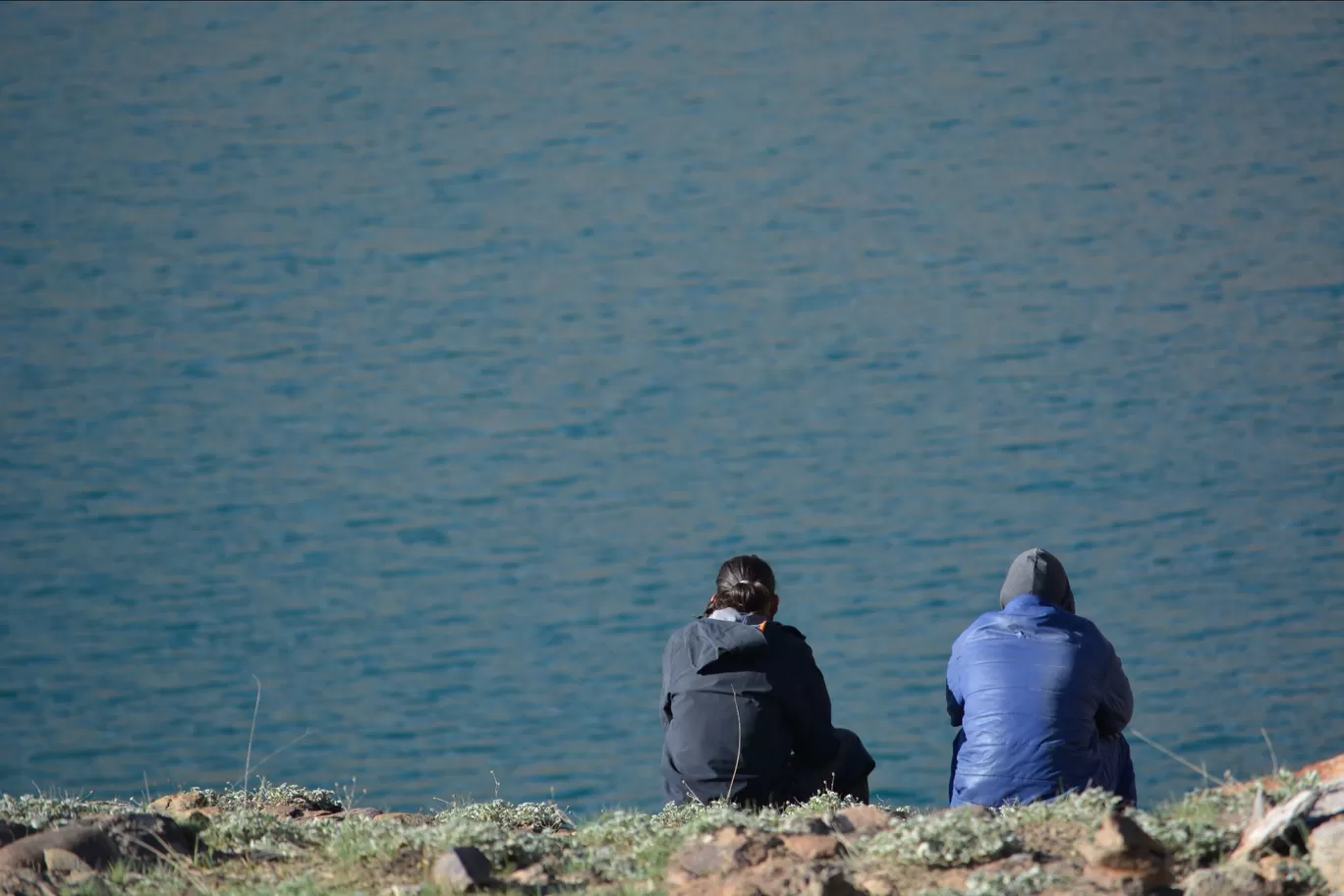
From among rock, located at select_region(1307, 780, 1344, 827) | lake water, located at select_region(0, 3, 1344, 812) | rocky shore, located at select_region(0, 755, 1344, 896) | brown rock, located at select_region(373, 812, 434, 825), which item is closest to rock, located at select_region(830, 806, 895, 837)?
rocky shore, located at select_region(0, 755, 1344, 896)

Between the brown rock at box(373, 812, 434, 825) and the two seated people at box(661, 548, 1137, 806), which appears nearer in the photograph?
the two seated people at box(661, 548, 1137, 806)

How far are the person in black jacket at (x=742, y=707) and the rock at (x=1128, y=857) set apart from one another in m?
1.11

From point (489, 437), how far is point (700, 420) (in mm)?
1629

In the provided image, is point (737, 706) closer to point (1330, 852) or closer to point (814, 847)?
point (814, 847)

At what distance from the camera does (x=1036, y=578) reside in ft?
11.0

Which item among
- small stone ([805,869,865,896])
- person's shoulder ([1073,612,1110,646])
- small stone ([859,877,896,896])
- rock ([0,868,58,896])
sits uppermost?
person's shoulder ([1073,612,1110,646])

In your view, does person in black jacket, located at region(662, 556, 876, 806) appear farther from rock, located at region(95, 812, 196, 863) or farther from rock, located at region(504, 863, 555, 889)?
rock, located at region(95, 812, 196, 863)

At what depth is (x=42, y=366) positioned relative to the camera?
9.70 meters

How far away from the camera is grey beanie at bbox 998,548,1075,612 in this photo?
336 cm

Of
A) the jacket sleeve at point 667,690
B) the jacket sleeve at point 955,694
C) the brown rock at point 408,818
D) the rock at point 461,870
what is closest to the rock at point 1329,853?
the jacket sleeve at point 955,694

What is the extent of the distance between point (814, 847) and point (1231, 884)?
0.75 meters

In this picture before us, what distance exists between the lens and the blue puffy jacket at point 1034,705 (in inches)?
120

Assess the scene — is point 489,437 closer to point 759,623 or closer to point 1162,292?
point 1162,292

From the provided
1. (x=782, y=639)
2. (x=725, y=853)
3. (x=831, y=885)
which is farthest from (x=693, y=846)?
(x=782, y=639)
